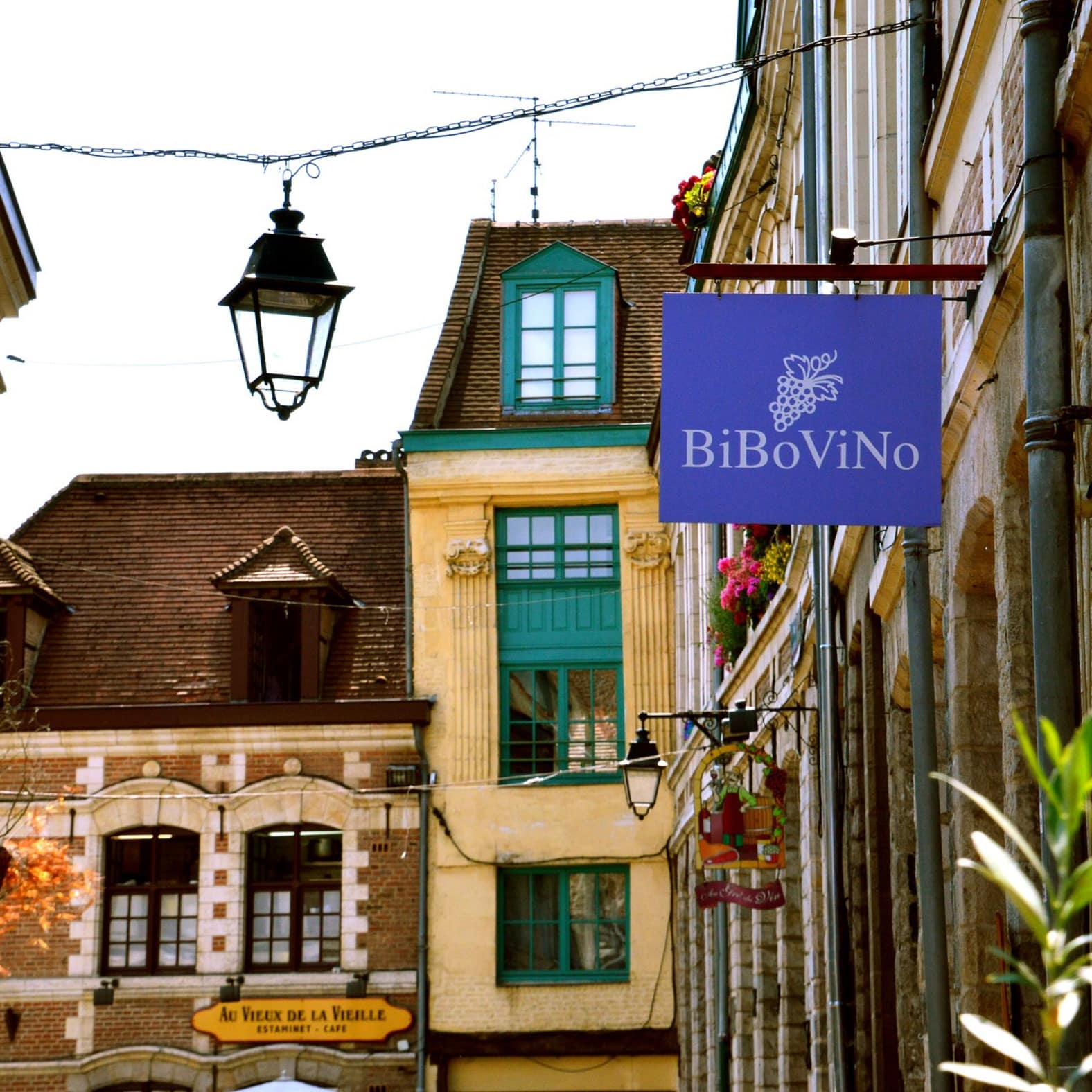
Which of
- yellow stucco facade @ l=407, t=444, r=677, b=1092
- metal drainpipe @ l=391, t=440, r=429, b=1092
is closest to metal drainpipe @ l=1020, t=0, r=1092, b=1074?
yellow stucco facade @ l=407, t=444, r=677, b=1092

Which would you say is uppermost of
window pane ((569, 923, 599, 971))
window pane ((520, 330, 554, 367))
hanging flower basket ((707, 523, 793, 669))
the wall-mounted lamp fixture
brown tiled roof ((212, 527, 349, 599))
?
window pane ((520, 330, 554, 367))

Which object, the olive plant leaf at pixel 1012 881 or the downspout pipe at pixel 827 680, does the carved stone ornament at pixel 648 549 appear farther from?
the olive plant leaf at pixel 1012 881

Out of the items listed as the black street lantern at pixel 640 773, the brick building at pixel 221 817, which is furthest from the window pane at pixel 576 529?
the black street lantern at pixel 640 773

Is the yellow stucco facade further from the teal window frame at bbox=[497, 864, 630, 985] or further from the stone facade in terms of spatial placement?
the stone facade

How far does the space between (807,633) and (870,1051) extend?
331 cm

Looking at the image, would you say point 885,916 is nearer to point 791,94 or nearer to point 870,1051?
point 870,1051

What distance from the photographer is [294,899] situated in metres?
23.8

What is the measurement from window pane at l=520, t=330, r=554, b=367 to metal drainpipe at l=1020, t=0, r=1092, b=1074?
786 inches

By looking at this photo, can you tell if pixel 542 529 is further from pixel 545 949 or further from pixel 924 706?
pixel 924 706

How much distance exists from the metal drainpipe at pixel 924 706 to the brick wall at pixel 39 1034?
17.2 m

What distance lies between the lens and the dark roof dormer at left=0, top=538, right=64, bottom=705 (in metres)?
24.6

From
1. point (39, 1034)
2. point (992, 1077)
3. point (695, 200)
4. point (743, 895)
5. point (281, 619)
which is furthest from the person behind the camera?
point (281, 619)

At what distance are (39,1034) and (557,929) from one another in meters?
6.34

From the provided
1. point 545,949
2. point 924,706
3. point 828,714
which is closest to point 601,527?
point 545,949
